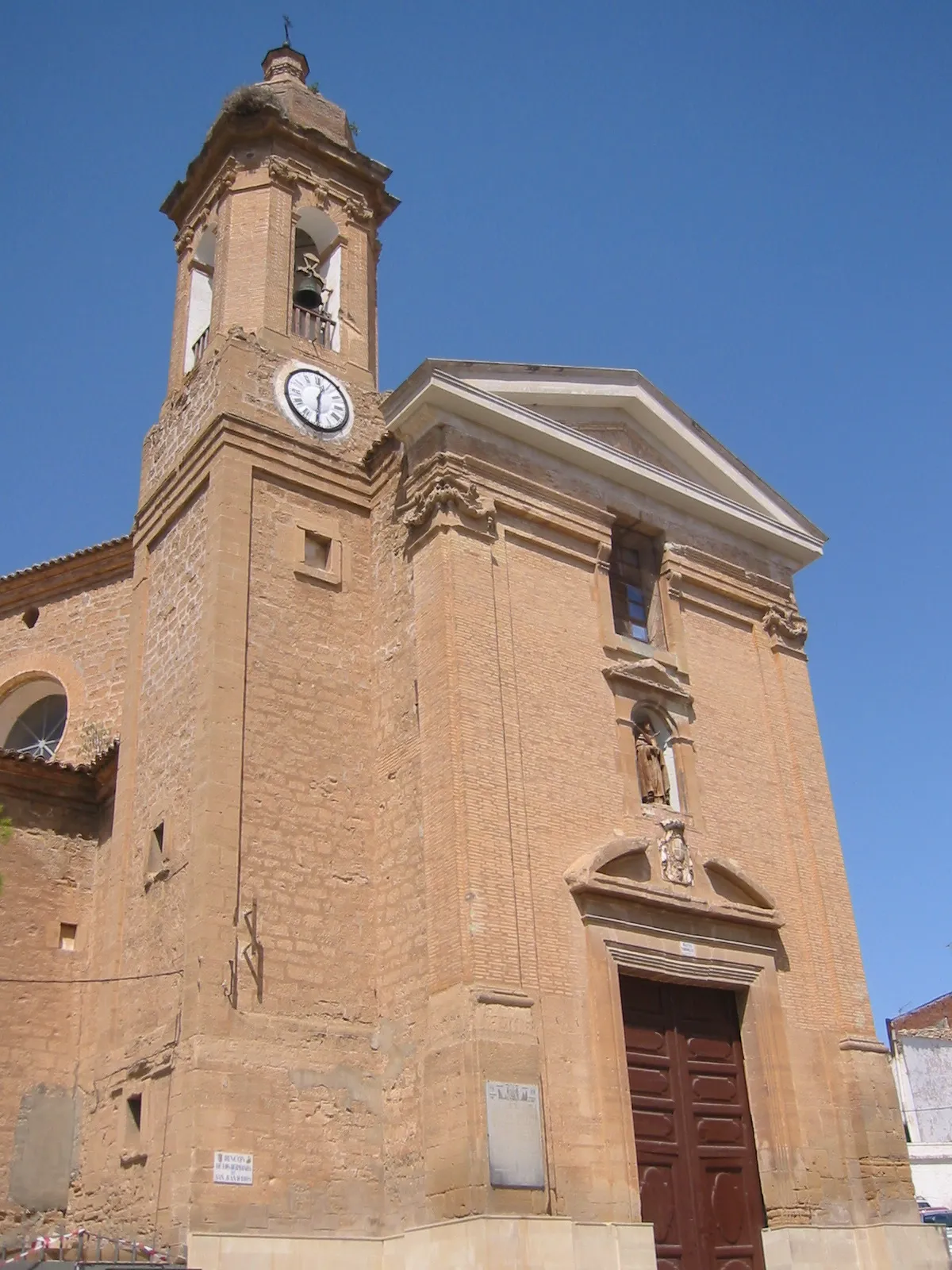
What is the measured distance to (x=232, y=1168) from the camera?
37.3 feet

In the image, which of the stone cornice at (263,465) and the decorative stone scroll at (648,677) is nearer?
the decorative stone scroll at (648,677)

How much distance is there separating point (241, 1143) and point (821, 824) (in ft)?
27.4

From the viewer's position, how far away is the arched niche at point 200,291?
1847cm

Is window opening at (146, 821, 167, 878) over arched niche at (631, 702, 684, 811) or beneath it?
beneath

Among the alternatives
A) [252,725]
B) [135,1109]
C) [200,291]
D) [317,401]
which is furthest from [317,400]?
[135,1109]

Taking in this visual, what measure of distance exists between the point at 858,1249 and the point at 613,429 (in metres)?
10.1

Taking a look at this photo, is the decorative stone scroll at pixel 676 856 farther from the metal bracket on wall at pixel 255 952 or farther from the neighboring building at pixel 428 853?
the metal bracket on wall at pixel 255 952

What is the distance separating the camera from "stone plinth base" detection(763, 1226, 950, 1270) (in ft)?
43.7

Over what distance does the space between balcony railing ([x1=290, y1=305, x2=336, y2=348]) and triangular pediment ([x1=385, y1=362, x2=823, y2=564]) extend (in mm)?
2633

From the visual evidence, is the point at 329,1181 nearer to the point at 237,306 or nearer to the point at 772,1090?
the point at 772,1090

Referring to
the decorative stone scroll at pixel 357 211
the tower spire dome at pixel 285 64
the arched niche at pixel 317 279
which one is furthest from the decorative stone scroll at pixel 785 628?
the tower spire dome at pixel 285 64

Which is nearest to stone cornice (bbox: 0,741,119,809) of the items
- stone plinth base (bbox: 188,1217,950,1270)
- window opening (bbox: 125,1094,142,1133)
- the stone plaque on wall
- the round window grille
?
the round window grille

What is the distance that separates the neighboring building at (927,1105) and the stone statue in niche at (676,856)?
21.8m

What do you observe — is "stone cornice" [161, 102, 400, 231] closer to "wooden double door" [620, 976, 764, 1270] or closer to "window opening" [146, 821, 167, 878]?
"window opening" [146, 821, 167, 878]
